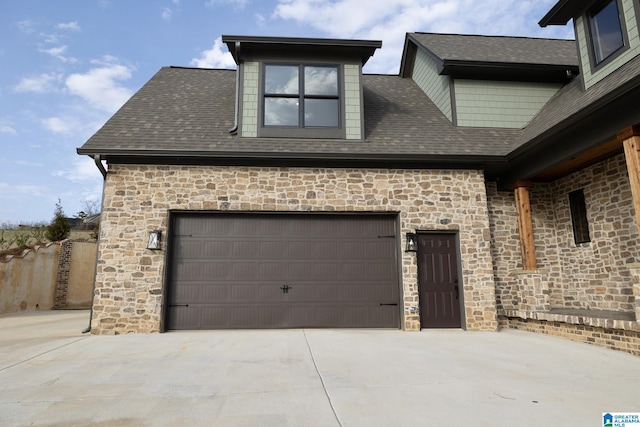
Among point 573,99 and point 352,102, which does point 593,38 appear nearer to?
point 573,99

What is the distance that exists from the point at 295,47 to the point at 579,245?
758 centimetres

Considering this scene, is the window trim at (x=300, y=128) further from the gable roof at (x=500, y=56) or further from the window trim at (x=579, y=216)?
the window trim at (x=579, y=216)

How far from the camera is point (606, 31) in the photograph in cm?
706

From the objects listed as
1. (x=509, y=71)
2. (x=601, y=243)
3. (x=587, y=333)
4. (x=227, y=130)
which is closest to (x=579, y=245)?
(x=601, y=243)

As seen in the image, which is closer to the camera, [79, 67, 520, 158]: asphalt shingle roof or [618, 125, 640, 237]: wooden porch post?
[618, 125, 640, 237]: wooden porch post

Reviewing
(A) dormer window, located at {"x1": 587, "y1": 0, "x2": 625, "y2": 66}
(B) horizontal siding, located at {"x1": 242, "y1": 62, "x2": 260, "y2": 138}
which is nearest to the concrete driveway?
(B) horizontal siding, located at {"x1": 242, "y1": 62, "x2": 260, "y2": 138}

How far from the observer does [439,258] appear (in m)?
7.68

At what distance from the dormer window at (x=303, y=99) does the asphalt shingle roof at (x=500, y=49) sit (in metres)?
3.03

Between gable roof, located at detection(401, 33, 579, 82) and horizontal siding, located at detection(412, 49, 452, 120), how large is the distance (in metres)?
0.41

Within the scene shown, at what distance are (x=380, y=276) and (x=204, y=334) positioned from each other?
3659mm

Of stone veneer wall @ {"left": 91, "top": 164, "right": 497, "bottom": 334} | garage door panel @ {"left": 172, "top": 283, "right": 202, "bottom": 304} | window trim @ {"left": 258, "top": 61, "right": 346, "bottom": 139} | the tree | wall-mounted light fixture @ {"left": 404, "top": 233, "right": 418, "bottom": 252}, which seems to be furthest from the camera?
the tree

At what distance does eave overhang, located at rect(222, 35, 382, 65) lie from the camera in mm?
7996

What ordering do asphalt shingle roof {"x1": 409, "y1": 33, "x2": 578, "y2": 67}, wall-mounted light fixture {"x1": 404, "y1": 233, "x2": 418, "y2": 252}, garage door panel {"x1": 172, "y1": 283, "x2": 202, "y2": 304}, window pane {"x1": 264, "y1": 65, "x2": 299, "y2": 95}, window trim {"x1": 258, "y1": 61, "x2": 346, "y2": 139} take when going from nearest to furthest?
garage door panel {"x1": 172, "y1": 283, "x2": 202, "y2": 304}
wall-mounted light fixture {"x1": 404, "y1": 233, "x2": 418, "y2": 252}
window trim {"x1": 258, "y1": 61, "x2": 346, "y2": 139}
window pane {"x1": 264, "y1": 65, "x2": 299, "y2": 95}
asphalt shingle roof {"x1": 409, "y1": 33, "x2": 578, "y2": 67}

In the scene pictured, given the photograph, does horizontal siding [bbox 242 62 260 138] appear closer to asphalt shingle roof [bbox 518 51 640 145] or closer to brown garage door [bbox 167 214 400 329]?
brown garage door [bbox 167 214 400 329]
